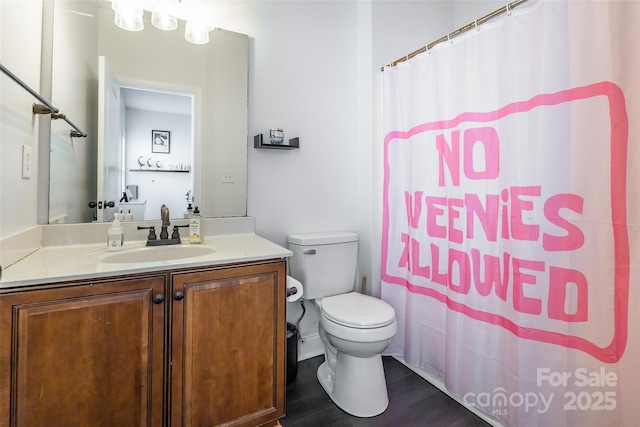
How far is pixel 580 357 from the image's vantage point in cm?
113

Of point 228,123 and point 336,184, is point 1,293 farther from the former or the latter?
point 336,184

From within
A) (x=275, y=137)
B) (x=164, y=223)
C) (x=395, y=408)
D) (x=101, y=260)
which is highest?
(x=275, y=137)

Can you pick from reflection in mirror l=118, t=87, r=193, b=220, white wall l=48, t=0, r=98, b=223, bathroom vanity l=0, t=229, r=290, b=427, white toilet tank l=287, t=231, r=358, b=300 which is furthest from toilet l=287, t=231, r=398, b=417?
white wall l=48, t=0, r=98, b=223

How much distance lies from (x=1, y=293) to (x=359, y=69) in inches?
83.6

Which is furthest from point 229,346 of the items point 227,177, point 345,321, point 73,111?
point 73,111

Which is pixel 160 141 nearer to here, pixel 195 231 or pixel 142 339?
pixel 195 231

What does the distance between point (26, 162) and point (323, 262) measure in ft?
4.61

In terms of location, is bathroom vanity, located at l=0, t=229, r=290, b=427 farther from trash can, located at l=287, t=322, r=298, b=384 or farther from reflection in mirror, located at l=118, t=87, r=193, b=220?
trash can, located at l=287, t=322, r=298, b=384

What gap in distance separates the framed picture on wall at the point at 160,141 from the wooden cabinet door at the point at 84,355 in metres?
0.80

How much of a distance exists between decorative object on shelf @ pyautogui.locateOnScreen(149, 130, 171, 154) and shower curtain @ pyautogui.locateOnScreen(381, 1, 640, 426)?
134cm

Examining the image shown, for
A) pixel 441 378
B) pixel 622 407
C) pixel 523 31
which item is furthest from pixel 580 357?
pixel 523 31

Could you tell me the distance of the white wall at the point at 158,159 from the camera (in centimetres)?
151

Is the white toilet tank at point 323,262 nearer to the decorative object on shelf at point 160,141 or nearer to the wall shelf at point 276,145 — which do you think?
the wall shelf at point 276,145

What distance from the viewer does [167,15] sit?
152 centimetres
